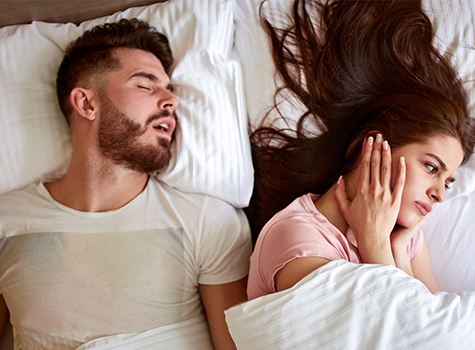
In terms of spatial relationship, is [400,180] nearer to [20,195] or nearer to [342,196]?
[342,196]

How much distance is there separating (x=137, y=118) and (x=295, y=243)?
0.65 meters

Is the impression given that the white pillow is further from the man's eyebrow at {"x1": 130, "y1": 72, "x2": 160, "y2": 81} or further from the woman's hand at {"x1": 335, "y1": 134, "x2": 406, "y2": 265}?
Result: the woman's hand at {"x1": 335, "y1": 134, "x2": 406, "y2": 265}

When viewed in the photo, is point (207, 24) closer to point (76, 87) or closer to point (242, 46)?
point (242, 46)

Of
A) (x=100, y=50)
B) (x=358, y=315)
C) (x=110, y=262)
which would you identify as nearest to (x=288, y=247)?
(x=358, y=315)

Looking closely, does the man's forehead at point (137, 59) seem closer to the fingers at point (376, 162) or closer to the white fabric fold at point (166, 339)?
the fingers at point (376, 162)

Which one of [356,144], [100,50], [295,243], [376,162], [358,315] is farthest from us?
[100,50]

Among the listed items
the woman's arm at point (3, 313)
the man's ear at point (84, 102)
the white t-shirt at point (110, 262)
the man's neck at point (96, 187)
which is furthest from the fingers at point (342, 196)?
the woman's arm at point (3, 313)

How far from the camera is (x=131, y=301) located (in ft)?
3.69

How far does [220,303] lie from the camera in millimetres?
1179

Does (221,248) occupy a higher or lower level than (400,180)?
lower

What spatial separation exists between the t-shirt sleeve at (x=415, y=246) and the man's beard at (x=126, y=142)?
34.3 inches

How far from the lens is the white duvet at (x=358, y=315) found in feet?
2.68

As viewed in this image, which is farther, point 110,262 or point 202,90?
point 202,90

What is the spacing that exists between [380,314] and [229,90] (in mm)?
847
